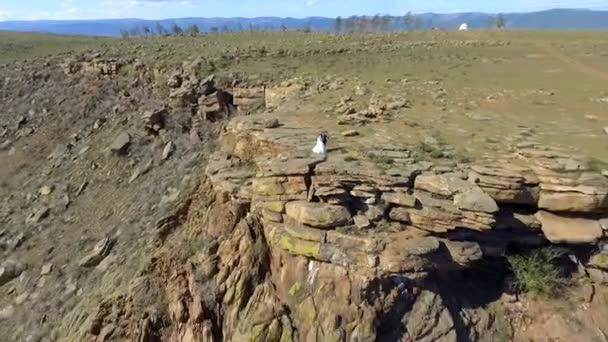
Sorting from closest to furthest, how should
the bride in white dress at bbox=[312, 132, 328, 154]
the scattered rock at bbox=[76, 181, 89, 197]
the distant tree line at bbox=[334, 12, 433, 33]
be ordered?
1. the bride in white dress at bbox=[312, 132, 328, 154]
2. the scattered rock at bbox=[76, 181, 89, 197]
3. the distant tree line at bbox=[334, 12, 433, 33]

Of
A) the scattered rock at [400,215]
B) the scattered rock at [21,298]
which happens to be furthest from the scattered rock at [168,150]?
the scattered rock at [400,215]

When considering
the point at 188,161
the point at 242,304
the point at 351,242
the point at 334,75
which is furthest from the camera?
the point at 334,75

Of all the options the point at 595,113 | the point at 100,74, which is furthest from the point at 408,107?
the point at 100,74

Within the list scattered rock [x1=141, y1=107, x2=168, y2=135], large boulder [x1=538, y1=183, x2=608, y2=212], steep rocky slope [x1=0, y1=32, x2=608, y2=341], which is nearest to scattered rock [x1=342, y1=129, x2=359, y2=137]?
steep rocky slope [x1=0, y1=32, x2=608, y2=341]

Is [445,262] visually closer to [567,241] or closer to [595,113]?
[567,241]

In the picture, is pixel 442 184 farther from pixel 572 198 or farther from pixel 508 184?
pixel 572 198

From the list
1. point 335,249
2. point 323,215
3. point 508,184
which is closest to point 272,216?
point 323,215

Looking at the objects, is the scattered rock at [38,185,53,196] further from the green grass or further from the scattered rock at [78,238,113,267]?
the green grass
